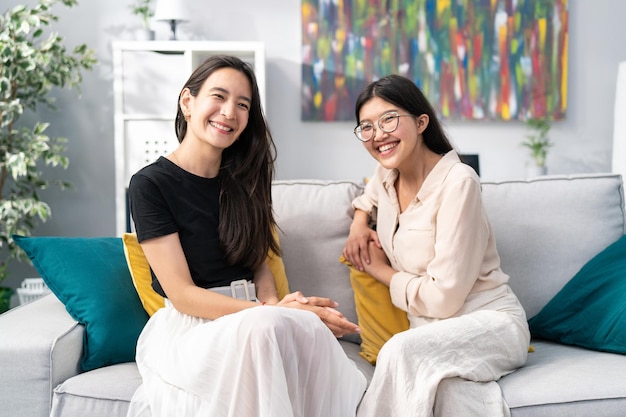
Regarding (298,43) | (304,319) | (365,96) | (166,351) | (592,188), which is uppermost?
(298,43)

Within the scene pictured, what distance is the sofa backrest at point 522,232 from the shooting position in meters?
2.31

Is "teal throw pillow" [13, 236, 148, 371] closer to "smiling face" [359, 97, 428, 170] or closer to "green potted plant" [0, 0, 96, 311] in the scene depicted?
"smiling face" [359, 97, 428, 170]

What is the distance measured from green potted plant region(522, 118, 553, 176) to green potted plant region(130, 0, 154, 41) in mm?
2098

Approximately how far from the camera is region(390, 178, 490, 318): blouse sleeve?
75.2 inches

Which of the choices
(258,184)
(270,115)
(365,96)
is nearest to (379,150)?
(365,96)

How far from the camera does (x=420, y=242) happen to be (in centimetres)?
204

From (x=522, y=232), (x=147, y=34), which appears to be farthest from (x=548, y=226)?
(x=147, y=34)

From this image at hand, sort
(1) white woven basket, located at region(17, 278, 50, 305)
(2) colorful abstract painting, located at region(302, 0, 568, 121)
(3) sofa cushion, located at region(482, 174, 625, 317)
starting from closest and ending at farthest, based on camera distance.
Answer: (3) sofa cushion, located at region(482, 174, 625, 317) < (1) white woven basket, located at region(17, 278, 50, 305) < (2) colorful abstract painting, located at region(302, 0, 568, 121)

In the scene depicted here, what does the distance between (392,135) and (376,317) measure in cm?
52

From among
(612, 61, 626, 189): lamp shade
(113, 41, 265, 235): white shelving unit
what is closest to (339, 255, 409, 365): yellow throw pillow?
(113, 41, 265, 235): white shelving unit

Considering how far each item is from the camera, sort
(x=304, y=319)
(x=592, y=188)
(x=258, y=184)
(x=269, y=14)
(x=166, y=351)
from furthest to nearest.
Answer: (x=269, y=14) < (x=592, y=188) < (x=258, y=184) < (x=166, y=351) < (x=304, y=319)

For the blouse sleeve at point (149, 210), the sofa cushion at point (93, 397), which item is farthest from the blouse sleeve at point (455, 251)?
the sofa cushion at point (93, 397)

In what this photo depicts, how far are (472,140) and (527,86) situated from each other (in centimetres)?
44

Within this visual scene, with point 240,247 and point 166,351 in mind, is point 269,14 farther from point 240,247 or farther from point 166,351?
point 166,351
